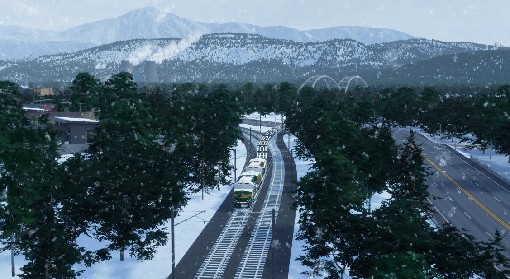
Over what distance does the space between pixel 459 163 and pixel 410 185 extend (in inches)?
1973

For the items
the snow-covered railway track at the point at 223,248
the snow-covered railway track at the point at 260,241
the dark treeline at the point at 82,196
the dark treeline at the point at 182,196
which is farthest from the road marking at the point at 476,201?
the dark treeline at the point at 82,196

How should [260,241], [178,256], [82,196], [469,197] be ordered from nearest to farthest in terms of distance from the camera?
1. [82,196]
2. [178,256]
3. [260,241]
4. [469,197]

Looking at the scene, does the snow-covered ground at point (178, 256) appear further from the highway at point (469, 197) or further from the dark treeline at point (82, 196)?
the highway at point (469, 197)

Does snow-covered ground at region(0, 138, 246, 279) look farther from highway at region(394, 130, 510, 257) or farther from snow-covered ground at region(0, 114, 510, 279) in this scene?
highway at region(394, 130, 510, 257)

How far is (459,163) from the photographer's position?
266 ft

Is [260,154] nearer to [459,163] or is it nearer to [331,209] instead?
[459,163]

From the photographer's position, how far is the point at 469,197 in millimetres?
58500

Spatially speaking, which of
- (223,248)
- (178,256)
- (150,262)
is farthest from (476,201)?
(150,262)

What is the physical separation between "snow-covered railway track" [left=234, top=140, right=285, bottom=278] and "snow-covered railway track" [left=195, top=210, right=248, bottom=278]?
57.5 inches

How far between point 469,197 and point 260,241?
30171mm

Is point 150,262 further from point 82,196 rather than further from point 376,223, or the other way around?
point 376,223

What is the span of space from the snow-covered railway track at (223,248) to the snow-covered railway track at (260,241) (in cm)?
146

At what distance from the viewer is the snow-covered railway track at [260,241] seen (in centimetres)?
3734

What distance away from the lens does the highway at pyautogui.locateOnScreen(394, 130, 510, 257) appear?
47.3 m
